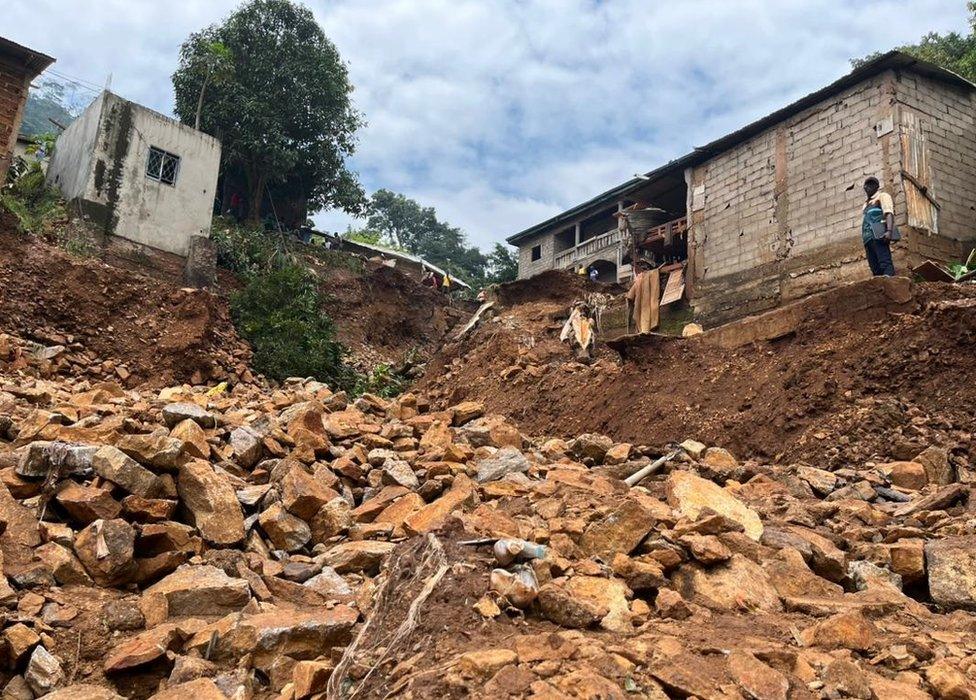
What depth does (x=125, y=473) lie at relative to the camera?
13.8 ft

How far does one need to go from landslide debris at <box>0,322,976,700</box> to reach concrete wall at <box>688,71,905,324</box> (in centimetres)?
823

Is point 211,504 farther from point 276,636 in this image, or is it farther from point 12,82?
point 12,82

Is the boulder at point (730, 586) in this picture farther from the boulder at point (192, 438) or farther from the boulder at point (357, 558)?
the boulder at point (192, 438)

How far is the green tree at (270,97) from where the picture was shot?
65.2ft

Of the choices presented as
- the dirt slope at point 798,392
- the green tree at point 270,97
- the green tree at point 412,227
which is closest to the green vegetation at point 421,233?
the green tree at point 412,227

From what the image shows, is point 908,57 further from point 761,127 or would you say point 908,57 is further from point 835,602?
point 835,602

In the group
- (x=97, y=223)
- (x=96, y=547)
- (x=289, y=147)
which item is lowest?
(x=96, y=547)

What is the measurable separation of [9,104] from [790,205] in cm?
1674

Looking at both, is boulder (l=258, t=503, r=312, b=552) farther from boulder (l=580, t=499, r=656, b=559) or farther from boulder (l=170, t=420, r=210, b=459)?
boulder (l=580, t=499, r=656, b=559)

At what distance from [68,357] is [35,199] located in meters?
6.25

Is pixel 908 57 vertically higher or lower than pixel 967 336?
higher

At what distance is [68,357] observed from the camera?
11398 millimetres

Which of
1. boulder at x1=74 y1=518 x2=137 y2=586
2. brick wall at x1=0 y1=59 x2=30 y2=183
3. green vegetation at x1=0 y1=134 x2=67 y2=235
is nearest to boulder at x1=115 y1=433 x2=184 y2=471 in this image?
boulder at x1=74 y1=518 x2=137 y2=586

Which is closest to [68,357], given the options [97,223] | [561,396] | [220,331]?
[220,331]
